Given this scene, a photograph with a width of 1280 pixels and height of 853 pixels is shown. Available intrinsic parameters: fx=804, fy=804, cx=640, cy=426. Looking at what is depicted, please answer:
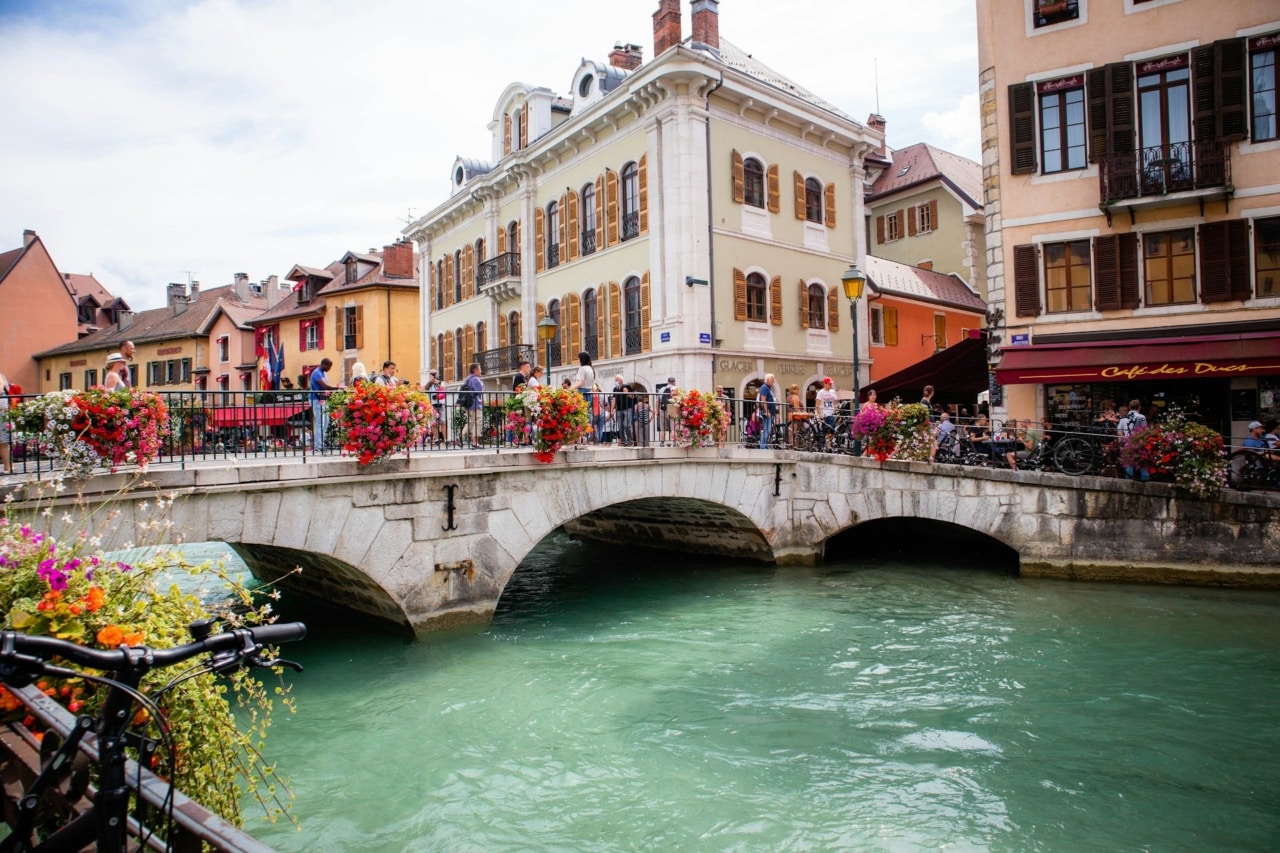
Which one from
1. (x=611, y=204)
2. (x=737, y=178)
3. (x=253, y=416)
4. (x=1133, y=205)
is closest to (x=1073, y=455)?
(x=1133, y=205)

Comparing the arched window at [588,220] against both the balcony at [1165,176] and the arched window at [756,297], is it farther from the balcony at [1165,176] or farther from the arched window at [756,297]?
the balcony at [1165,176]

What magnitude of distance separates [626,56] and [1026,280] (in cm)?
1364

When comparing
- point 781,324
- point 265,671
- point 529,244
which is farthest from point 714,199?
point 265,671

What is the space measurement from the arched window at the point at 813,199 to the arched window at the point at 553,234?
7.28 meters

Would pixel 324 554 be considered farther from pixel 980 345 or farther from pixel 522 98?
pixel 522 98

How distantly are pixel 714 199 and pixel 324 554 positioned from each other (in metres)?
14.1

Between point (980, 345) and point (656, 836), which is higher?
point (980, 345)

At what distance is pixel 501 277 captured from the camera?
2573cm

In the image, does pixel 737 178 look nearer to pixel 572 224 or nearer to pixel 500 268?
pixel 572 224

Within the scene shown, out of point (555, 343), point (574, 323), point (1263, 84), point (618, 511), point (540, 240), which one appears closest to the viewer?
point (1263, 84)

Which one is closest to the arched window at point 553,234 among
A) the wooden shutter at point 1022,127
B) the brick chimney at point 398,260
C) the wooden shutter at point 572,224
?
the wooden shutter at point 572,224

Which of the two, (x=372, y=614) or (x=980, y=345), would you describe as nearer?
(x=372, y=614)

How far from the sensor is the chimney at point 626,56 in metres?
23.7

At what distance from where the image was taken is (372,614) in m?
11.1
